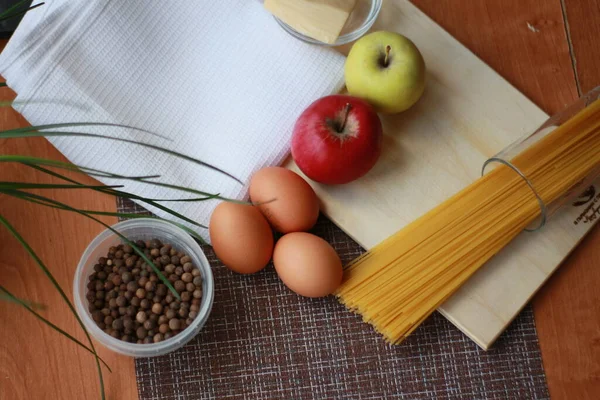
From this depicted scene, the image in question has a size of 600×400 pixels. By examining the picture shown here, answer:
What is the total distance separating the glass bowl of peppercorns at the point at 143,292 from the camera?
2.23 ft

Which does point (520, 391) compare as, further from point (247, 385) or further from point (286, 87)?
point (286, 87)

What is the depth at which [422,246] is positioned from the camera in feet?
2.40

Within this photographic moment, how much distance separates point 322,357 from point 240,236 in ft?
0.57

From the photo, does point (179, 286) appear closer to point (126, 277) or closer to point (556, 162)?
point (126, 277)

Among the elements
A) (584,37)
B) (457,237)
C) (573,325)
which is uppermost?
(584,37)

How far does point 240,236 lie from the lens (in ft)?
2.24

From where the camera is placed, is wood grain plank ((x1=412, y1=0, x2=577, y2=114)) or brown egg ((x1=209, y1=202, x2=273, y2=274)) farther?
wood grain plank ((x1=412, y1=0, x2=577, y2=114))

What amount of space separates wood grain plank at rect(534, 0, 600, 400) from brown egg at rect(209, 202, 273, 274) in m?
0.33

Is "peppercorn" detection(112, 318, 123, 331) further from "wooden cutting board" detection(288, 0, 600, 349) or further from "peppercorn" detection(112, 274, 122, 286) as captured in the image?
"wooden cutting board" detection(288, 0, 600, 349)

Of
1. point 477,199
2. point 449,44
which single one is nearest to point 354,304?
point 477,199

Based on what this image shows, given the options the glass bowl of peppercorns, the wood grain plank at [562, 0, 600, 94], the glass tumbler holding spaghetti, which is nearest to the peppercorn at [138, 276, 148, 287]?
the glass bowl of peppercorns

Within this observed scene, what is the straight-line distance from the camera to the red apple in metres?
0.70

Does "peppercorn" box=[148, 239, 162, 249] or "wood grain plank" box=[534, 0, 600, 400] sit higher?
"peppercorn" box=[148, 239, 162, 249]

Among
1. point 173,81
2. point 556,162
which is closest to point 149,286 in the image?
point 173,81
